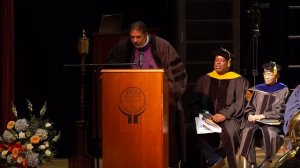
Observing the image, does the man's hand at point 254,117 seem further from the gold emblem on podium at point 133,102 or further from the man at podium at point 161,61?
the gold emblem on podium at point 133,102

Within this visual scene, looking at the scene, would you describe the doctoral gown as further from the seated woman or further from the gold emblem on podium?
the gold emblem on podium

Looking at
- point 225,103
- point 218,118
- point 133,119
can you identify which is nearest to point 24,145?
point 133,119

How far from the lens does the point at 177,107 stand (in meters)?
6.56

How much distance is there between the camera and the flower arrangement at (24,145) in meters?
5.67

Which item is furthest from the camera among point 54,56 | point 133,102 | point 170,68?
point 54,56

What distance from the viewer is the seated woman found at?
21.9 feet

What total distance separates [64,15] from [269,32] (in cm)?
273

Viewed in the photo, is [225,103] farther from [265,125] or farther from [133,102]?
[133,102]

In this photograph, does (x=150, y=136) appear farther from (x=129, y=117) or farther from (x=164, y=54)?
(x=164, y=54)

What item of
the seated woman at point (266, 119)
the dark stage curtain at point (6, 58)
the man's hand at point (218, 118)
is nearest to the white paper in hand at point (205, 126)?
the man's hand at point (218, 118)

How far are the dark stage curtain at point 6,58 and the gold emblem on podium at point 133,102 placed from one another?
1.76m

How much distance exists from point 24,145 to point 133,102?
1.00m

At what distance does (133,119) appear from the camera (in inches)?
217

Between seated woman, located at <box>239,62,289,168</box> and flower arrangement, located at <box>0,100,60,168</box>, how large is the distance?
2.02m
